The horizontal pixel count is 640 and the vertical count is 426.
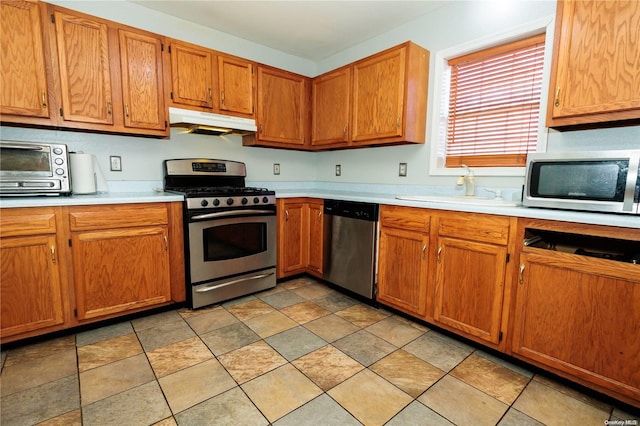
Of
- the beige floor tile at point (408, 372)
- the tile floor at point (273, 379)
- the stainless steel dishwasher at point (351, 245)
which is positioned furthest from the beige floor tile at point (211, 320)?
the beige floor tile at point (408, 372)

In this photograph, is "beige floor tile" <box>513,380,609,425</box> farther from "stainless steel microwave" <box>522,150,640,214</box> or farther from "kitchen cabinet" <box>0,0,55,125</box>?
"kitchen cabinet" <box>0,0,55,125</box>

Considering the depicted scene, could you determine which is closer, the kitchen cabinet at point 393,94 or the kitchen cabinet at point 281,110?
the kitchen cabinet at point 393,94

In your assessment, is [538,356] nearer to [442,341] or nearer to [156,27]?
[442,341]

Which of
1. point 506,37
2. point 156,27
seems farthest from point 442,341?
point 156,27

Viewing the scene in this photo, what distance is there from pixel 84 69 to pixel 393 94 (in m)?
2.34

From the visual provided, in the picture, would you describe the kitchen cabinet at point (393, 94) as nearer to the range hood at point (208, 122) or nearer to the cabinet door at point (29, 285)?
the range hood at point (208, 122)

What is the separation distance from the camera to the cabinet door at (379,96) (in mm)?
2570

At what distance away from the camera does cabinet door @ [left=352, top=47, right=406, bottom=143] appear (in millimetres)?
2570

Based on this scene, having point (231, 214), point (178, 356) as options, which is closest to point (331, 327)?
point (178, 356)

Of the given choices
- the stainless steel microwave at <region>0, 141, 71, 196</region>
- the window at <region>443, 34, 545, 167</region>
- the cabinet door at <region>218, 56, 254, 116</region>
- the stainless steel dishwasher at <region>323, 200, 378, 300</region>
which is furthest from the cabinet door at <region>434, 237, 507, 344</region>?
the stainless steel microwave at <region>0, 141, 71, 196</region>

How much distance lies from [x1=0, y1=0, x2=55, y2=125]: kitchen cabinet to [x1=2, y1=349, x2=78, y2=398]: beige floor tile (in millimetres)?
1512

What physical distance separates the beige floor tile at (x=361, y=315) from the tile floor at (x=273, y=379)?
3cm

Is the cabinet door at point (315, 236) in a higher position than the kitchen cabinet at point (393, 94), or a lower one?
lower

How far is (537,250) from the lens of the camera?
166 centimetres
